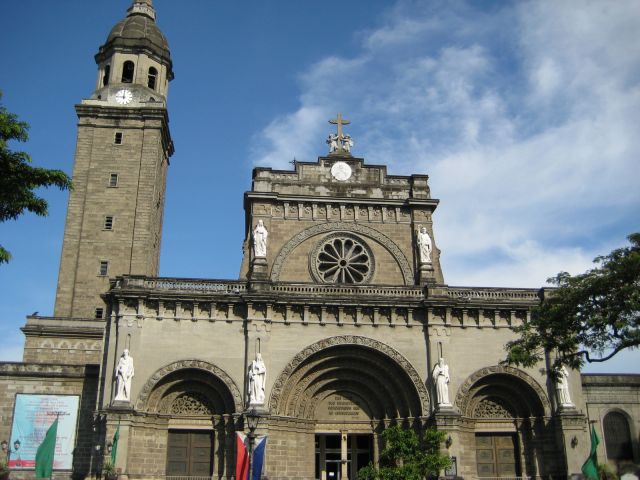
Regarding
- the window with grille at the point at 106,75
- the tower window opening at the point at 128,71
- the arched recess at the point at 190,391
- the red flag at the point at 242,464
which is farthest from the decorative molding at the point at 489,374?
the window with grille at the point at 106,75

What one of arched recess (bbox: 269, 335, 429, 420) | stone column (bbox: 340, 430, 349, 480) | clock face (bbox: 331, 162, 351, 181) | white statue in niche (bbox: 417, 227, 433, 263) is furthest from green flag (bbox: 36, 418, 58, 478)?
clock face (bbox: 331, 162, 351, 181)

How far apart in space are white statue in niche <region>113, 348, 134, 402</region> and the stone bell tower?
10248 millimetres

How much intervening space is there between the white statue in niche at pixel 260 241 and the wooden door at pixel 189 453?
8772 millimetres

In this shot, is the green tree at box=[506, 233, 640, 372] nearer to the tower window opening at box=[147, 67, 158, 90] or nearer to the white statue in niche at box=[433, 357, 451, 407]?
the white statue in niche at box=[433, 357, 451, 407]

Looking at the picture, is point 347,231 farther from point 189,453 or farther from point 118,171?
point 118,171

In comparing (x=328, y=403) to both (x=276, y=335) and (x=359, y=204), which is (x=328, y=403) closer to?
(x=276, y=335)

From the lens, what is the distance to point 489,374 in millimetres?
31250

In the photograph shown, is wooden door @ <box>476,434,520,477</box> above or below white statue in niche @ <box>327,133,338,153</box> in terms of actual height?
below

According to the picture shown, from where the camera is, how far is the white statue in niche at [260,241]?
33362 millimetres

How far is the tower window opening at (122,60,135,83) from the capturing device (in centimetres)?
4534

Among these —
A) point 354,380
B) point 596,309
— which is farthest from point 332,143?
point 596,309

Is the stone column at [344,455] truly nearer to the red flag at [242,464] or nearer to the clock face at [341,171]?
the red flag at [242,464]

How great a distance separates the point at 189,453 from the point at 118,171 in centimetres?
1919

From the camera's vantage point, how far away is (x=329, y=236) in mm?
35219
